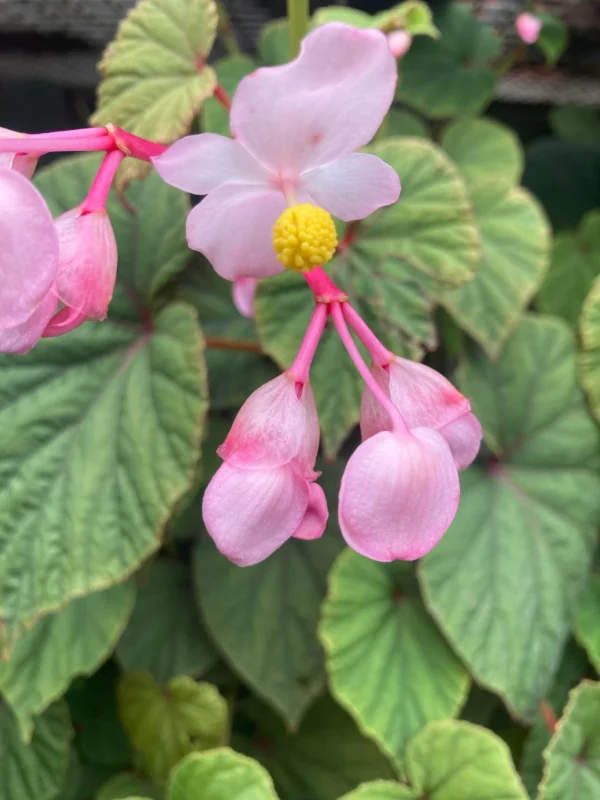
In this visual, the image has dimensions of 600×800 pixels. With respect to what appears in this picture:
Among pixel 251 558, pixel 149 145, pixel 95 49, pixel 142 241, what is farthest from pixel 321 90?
pixel 95 49

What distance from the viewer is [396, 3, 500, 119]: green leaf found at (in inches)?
42.2

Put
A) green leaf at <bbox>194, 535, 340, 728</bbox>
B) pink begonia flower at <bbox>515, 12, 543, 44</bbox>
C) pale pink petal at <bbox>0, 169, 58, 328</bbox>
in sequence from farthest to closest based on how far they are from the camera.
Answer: pink begonia flower at <bbox>515, 12, 543, 44</bbox>, green leaf at <bbox>194, 535, 340, 728</bbox>, pale pink petal at <bbox>0, 169, 58, 328</bbox>

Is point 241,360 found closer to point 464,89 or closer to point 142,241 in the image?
point 142,241

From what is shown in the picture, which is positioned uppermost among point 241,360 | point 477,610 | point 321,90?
point 321,90

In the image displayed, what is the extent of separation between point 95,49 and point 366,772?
1208 mm

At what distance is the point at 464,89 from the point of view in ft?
3.51

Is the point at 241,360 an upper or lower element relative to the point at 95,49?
lower

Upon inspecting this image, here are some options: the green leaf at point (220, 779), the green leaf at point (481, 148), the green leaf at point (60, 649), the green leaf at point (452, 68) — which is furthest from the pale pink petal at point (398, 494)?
the green leaf at point (452, 68)

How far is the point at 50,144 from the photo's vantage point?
1.10 ft

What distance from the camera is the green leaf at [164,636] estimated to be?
2.75 feet

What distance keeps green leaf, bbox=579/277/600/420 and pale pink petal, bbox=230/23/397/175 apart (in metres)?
0.56

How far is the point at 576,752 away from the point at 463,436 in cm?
53

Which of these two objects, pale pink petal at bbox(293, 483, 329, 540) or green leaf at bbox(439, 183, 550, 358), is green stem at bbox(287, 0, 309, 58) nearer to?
green leaf at bbox(439, 183, 550, 358)

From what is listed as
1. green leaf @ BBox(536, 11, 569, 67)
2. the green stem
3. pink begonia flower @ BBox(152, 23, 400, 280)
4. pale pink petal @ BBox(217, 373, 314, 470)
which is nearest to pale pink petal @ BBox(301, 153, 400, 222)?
pink begonia flower @ BBox(152, 23, 400, 280)
